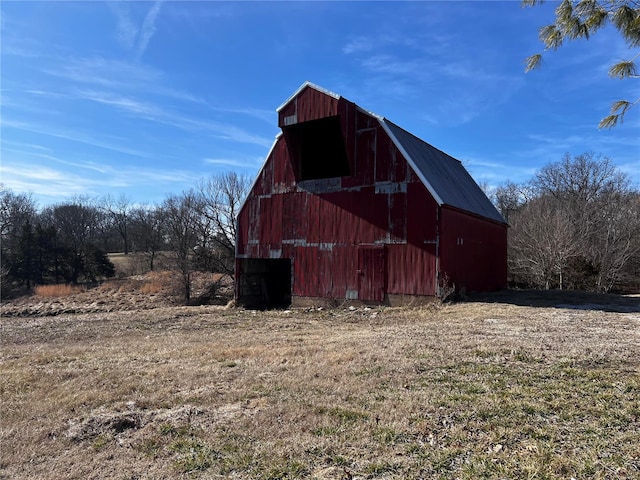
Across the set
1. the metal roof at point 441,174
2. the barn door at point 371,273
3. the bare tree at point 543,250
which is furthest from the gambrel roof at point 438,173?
the bare tree at point 543,250

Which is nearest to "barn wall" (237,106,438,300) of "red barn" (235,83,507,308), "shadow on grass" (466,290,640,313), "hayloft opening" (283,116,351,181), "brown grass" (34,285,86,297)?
"red barn" (235,83,507,308)

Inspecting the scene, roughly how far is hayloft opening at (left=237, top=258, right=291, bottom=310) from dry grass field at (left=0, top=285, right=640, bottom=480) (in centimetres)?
1110

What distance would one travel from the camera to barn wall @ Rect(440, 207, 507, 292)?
630 inches

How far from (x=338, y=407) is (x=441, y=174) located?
16.0 meters

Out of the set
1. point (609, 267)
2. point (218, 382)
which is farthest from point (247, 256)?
point (609, 267)

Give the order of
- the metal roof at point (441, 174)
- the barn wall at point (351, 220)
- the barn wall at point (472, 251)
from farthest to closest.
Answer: the metal roof at point (441, 174), the barn wall at point (472, 251), the barn wall at point (351, 220)

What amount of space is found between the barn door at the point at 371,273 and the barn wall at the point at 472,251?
7.49 feet

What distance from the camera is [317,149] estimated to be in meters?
19.5

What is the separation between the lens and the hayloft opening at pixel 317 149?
59.9 ft

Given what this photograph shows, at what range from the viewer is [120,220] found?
66688 millimetres

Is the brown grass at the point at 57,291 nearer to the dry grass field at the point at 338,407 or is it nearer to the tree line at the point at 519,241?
the tree line at the point at 519,241

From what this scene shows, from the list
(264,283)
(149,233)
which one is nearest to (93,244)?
(149,233)

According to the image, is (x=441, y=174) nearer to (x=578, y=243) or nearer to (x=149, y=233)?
(x=578, y=243)

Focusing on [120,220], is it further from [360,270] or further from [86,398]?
[86,398]
